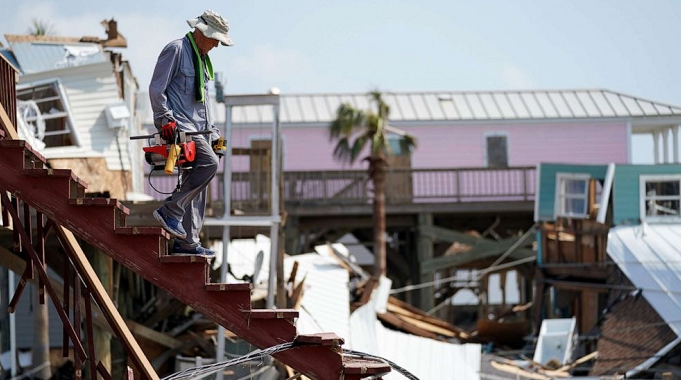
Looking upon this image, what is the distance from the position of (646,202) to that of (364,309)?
6.63 metres

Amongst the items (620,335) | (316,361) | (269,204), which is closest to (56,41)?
(269,204)

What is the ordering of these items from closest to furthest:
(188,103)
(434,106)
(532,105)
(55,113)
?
(188,103), (55,113), (434,106), (532,105)

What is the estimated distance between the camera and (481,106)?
126 feet

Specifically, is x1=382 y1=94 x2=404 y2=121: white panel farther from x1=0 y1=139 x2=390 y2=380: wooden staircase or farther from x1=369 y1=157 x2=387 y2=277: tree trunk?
x1=0 y1=139 x2=390 y2=380: wooden staircase

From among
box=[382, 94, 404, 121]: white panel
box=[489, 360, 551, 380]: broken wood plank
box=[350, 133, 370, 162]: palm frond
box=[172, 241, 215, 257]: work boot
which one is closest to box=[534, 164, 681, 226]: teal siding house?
box=[350, 133, 370, 162]: palm frond

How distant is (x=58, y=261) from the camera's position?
17750 millimetres

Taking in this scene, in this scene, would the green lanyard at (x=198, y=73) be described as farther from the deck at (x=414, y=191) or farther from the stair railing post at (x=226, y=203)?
the deck at (x=414, y=191)

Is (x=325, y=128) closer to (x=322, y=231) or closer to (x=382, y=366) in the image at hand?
(x=322, y=231)

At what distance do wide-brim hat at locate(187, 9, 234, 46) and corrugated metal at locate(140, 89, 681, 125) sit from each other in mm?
26706

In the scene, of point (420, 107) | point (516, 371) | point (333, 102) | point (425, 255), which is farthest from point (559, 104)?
point (516, 371)

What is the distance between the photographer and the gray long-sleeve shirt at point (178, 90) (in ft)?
30.1

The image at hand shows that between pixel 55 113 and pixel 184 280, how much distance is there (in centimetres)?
1262

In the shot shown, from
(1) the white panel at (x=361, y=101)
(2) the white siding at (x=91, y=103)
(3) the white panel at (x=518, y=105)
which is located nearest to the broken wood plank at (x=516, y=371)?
(2) the white siding at (x=91, y=103)

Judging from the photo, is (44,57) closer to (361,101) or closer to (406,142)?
(406,142)
